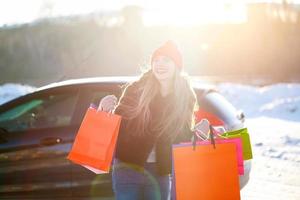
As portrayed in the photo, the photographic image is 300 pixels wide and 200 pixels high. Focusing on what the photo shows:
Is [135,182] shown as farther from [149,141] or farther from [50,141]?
[50,141]

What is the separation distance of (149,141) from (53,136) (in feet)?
7.26

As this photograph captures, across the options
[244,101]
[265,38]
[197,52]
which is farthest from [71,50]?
[244,101]

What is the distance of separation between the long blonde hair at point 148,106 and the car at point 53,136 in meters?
1.89

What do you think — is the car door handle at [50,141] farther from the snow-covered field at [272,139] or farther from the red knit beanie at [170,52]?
the snow-covered field at [272,139]

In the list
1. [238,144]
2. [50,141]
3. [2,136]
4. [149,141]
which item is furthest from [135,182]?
[2,136]

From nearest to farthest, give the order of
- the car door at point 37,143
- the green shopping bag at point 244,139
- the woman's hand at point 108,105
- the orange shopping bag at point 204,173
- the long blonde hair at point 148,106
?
the orange shopping bag at point 204,173
the long blonde hair at point 148,106
the woman's hand at point 108,105
the green shopping bag at point 244,139
the car door at point 37,143

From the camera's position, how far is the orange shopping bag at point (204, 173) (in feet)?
9.87

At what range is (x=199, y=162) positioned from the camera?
9.96ft

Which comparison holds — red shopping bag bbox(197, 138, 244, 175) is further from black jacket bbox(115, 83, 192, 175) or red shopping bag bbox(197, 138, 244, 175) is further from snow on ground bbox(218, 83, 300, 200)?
snow on ground bbox(218, 83, 300, 200)

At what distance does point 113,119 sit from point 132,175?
38cm

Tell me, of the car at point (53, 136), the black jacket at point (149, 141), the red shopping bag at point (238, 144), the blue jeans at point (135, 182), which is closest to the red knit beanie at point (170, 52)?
the black jacket at point (149, 141)

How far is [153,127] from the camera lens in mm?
3119

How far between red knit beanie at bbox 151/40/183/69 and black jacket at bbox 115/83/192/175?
9.2 inches

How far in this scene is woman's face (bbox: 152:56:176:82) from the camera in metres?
3.17
